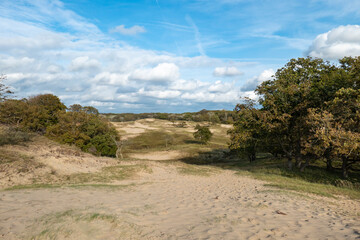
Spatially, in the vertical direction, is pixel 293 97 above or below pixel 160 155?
above

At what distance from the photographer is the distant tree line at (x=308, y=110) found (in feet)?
54.0

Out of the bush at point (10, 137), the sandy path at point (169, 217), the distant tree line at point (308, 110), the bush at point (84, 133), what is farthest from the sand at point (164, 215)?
the bush at point (84, 133)

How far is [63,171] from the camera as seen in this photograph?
17047 millimetres

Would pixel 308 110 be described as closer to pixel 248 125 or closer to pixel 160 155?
pixel 248 125

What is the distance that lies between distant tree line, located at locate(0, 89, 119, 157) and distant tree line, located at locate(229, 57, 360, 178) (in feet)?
84.2

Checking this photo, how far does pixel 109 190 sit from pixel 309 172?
1981 cm

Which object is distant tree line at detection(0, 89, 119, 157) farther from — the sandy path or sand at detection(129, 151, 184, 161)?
the sandy path

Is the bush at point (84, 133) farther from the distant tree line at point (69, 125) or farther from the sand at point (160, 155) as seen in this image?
the sand at point (160, 155)

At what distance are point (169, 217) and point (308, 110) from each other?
1480 cm

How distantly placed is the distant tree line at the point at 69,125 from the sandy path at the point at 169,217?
28.9 metres

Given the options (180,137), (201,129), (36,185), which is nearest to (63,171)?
(36,185)

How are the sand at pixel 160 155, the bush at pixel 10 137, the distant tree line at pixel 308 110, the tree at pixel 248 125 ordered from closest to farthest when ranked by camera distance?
the distant tree line at pixel 308 110 → the bush at pixel 10 137 → the tree at pixel 248 125 → the sand at pixel 160 155

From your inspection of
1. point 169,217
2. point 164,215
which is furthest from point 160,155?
point 169,217

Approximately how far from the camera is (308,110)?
17.6 metres
